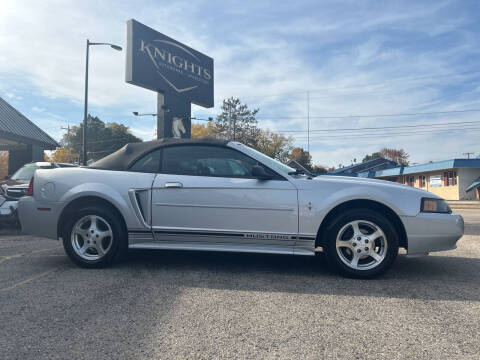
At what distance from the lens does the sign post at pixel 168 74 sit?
47.1ft

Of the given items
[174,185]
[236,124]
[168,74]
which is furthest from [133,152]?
[236,124]

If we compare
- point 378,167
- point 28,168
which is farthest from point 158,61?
point 378,167

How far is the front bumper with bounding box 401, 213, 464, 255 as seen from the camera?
357 cm

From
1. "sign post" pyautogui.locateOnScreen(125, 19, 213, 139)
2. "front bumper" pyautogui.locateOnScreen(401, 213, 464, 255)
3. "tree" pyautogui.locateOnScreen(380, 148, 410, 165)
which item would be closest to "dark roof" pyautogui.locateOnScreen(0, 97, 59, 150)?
"sign post" pyautogui.locateOnScreen(125, 19, 213, 139)

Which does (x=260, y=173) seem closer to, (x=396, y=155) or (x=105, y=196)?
(x=105, y=196)

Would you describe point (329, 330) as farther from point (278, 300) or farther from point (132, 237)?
point (132, 237)

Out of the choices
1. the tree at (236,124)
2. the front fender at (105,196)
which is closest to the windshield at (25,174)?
the front fender at (105,196)

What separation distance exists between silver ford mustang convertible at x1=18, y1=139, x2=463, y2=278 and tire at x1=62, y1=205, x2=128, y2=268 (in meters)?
0.01

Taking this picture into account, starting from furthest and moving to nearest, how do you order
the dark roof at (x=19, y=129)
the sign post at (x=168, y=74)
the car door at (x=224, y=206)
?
the sign post at (x=168, y=74), the dark roof at (x=19, y=129), the car door at (x=224, y=206)

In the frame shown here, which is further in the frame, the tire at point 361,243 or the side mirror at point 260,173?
the side mirror at point 260,173

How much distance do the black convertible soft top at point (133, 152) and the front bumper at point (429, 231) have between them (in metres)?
2.27

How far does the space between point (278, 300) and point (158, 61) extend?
1450cm

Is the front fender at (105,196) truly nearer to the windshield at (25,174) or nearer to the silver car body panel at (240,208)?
the silver car body panel at (240,208)

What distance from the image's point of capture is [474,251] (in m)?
5.17
